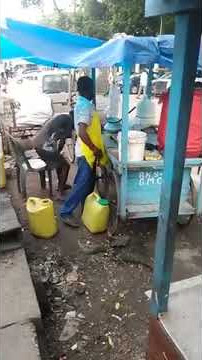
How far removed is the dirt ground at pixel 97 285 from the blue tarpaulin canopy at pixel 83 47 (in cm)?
226

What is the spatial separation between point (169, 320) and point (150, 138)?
3344 millimetres

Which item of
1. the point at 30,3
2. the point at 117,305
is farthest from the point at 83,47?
the point at 30,3

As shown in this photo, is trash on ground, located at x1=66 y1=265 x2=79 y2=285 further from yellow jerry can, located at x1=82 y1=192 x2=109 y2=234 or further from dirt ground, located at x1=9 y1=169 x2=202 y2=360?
yellow jerry can, located at x1=82 y1=192 x2=109 y2=234

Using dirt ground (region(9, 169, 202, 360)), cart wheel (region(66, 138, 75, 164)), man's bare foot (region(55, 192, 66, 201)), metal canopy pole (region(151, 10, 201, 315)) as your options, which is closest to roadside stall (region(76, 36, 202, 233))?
dirt ground (region(9, 169, 202, 360))

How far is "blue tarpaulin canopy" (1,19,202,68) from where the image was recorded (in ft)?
12.0

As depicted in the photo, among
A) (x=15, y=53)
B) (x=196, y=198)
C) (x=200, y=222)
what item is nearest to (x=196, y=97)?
(x=196, y=198)

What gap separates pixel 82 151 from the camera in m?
4.68

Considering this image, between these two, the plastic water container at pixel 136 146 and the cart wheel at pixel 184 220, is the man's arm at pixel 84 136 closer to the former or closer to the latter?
the plastic water container at pixel 136 146

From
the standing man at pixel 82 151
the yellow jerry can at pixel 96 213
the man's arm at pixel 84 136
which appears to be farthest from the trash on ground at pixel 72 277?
the man's arm at pixel 84 136

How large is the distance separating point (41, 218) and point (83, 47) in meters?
2.59

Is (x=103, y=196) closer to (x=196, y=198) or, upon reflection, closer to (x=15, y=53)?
(x=196, y=198)

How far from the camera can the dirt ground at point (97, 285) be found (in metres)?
3.04

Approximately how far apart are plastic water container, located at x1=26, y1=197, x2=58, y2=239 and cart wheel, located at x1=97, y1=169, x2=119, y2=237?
79 cm

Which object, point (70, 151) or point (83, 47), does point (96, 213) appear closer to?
point (83, 47)
